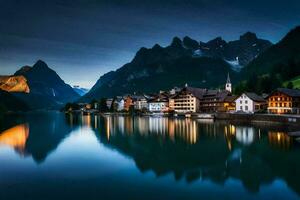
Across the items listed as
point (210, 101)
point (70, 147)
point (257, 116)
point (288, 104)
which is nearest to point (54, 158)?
point (70, 147)

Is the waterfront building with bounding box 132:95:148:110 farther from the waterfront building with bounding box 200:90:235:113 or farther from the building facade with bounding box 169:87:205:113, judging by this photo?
the waterfront building with bounding box 200:90:235:113

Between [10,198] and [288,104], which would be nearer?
[10,198]

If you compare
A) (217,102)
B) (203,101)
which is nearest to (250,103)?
(217,102)

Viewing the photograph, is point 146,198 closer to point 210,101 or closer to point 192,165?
point 192,165

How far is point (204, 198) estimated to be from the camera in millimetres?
18219

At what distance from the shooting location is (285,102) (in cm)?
7519

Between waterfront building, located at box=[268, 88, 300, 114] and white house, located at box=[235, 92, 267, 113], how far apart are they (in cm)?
683

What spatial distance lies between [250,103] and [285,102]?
12.4 metres

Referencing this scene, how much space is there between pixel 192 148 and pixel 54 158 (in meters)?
16.9

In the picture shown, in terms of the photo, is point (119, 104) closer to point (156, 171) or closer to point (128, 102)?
point (128, 102)

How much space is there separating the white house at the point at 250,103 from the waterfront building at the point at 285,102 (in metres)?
6.83

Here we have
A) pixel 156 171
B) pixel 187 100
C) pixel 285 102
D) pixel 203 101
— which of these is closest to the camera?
pixel 156 171

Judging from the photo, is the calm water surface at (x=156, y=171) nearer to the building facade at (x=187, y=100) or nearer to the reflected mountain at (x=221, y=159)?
the reflected mountain at (x=221, y=159)

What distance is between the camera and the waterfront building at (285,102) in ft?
242
